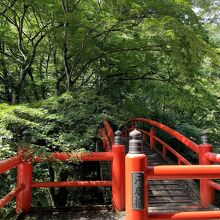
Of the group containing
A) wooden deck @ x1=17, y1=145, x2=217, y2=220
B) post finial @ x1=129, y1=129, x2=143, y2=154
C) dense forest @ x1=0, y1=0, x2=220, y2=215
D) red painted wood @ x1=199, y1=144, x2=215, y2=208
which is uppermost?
dense forest @ x1=0, y1=0, x2=220, y2=215

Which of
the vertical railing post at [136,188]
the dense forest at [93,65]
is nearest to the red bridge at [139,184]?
the vertical railing post at [136,188]

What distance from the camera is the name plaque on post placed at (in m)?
1.96

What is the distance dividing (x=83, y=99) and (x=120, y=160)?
9.18ft

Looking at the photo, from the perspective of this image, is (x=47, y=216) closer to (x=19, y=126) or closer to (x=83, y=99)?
(x=19, y=126)

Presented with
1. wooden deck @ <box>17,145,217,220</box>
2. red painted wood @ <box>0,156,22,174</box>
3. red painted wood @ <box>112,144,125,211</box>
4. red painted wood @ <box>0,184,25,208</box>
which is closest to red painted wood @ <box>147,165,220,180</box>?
wooden deck @ <box>17,145,217,220</box>

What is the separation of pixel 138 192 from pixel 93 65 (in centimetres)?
1152

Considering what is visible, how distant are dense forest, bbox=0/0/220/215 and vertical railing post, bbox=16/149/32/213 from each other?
1.05 ft

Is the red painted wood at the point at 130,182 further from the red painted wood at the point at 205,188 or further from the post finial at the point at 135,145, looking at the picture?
the red painted wood at the point at 205,188

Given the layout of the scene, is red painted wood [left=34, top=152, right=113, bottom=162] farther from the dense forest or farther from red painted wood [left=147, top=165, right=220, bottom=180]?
red painted wood [left=147, top=165, right=220, bottom=180]

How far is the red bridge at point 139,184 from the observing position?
198 centimetres

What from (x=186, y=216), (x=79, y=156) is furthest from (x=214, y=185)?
(x=186, y=216)

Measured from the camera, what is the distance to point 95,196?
31.9 feet

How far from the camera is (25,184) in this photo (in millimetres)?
4398

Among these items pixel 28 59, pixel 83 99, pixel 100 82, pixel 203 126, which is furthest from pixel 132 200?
pixel 203 126
